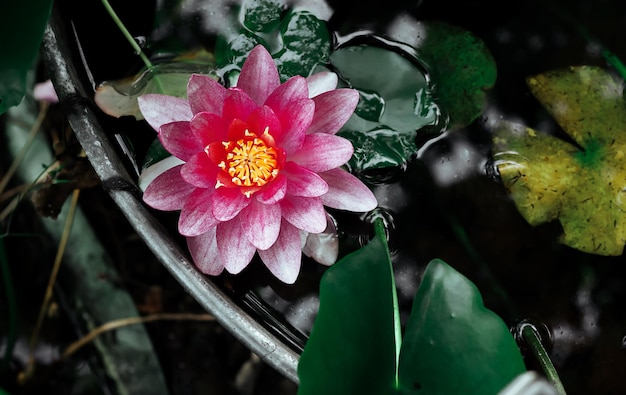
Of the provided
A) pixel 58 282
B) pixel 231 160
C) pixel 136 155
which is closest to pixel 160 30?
pixel 136 155

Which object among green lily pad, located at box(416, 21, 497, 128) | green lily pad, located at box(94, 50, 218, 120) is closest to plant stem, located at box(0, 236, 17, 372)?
green lily pad, located at box(94, 50, 218, 120)

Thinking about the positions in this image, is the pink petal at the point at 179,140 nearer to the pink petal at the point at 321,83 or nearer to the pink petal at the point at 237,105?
the pink petal at the point at 237,105

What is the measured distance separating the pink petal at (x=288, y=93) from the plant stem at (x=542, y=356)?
0.49 m

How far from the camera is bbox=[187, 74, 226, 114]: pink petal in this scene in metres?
0.69

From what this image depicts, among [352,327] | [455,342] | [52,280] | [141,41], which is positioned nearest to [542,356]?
[455,342]

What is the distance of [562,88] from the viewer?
3.09 ft

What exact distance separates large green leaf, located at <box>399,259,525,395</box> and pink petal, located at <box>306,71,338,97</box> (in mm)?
294

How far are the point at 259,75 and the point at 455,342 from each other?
42cm

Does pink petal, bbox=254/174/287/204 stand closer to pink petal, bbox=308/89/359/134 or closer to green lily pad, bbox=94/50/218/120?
pink petal, bbox=308/89/359/134

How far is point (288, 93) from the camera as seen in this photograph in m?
0.70

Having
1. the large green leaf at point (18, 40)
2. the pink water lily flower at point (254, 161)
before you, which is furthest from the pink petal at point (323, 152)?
the large green leaf at point (18, 40)

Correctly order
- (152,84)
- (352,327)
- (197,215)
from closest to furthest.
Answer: (352,327) → (197,215) → (152,84)

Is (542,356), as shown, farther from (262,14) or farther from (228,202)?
(262,14)

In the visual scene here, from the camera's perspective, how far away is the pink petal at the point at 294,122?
2.23 ft
